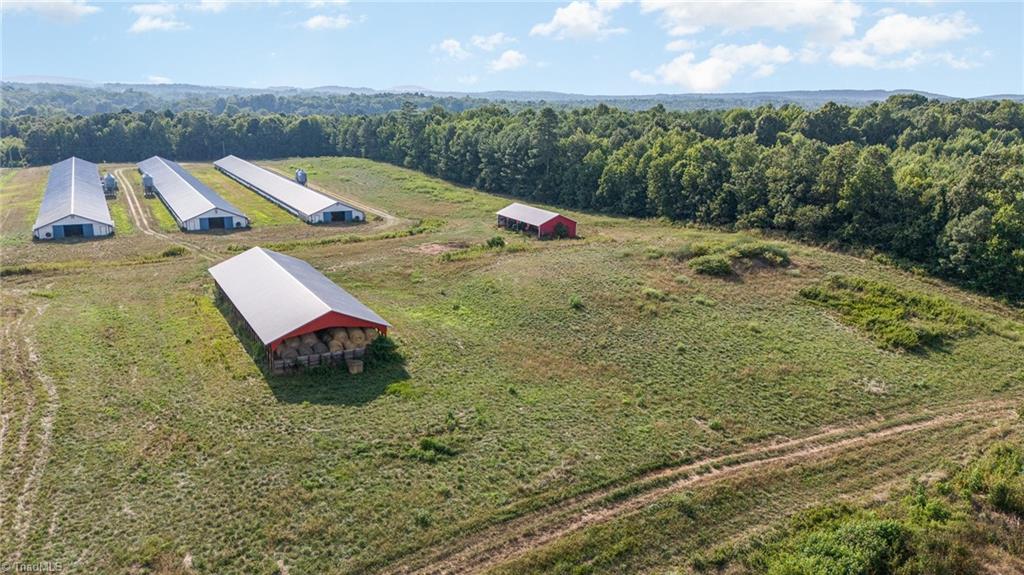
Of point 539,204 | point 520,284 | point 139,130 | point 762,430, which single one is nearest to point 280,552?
point 762,430

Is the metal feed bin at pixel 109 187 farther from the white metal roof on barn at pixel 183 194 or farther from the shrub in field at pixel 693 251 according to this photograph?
the shrub in field at pixel 693 251

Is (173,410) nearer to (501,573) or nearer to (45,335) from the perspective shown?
(45,335)

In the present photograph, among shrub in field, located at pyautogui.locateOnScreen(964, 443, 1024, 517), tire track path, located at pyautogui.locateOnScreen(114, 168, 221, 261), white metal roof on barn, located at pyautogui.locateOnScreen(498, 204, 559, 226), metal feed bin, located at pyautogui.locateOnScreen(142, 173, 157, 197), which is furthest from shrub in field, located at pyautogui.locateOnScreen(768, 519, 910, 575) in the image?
metal feed bin, located at pyautogui.locateOnScreen(142, 173, 157, 197)

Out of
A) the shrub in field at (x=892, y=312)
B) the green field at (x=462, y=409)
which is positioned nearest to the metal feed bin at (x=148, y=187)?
the green field at (x=462, y=409)

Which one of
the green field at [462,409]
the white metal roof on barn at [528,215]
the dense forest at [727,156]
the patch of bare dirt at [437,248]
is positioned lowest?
the green field at [462,409]

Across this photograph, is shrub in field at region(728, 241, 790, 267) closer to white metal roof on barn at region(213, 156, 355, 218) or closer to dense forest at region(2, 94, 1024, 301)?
dense forest at region(2, 94, 1024, 301)

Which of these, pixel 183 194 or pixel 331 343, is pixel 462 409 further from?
pixel 183 194

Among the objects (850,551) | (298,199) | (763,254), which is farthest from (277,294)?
(298,199)
